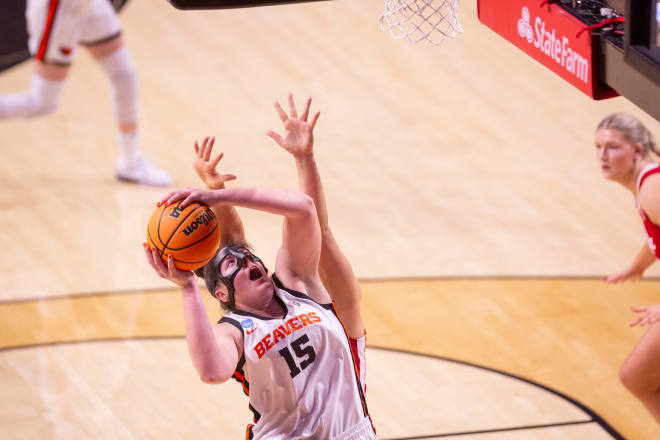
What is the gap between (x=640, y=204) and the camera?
16.6ft

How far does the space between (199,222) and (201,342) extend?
1.51ft

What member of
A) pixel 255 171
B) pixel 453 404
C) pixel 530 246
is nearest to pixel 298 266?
pixel 453 404

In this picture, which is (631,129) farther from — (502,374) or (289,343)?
(289,343)

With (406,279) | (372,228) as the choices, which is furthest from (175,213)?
(372,228)

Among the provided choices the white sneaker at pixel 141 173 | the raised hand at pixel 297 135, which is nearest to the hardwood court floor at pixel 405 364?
the white sneaker at pixel 141 173

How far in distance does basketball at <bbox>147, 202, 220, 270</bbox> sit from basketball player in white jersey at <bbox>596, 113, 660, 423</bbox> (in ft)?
7.02

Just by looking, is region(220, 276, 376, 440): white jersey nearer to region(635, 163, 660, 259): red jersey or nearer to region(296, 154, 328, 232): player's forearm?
region(296, 154, 328, 232): player's forearm

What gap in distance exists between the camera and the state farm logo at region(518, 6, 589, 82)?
4.15 meters

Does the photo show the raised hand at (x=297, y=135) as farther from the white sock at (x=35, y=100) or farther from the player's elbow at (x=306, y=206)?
the white sock at (x=35, y=100)

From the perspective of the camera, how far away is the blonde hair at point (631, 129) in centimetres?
536

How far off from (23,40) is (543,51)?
24.6ft

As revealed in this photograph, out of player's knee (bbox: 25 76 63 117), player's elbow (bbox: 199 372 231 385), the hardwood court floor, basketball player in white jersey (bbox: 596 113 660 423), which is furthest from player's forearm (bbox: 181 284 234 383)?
player's knee (bbox: 25 76 63 117)

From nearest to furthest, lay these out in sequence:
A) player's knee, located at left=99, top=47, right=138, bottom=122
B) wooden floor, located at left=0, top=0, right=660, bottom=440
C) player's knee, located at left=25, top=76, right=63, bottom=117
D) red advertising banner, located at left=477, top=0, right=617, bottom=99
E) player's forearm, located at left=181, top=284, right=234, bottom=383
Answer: player's forearm, located at left=181, top=284, right=234, bottom=383
red advertising banner, located at left=477, top=0, right=617, bottom=99
wooden floor, located at left=0, top=0, right=660, bottom=440
player's knee, located at left=25, top=76, right=63, bottom=117
player's knee, located at left=99, top=47, right=138, bottom=122

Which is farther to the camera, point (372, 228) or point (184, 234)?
point (372, 228)
